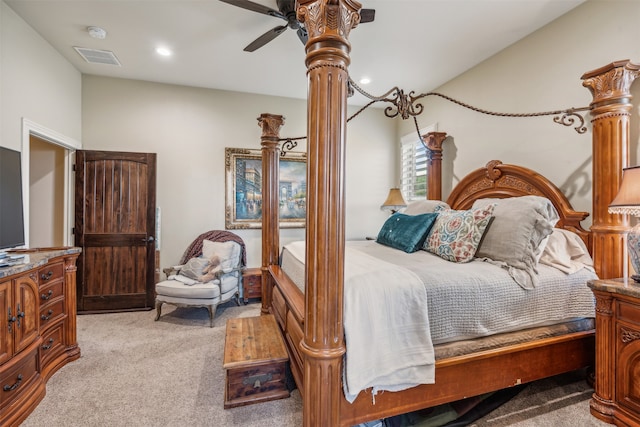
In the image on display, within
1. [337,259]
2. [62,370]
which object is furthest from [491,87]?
[62,370]

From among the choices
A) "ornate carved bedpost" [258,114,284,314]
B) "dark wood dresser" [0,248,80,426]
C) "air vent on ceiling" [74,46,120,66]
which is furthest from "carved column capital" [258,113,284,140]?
"dark wood dresser" [0,248,80,426]

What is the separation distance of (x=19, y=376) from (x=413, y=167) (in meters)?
4.68

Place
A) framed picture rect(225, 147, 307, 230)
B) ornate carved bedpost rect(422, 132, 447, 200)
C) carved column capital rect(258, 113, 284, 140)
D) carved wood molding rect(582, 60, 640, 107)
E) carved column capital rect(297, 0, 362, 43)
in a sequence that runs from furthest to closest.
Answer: framed picture rect(225, 147, 307, 230) < ornate carved bedpost rect(422, 132, 447, 200) < carved column capital rect(258, 113, 284, 140) < carved wood molding rect(582, 60, 640, 107) < carved column capital rect(297, 0, 362, 43)

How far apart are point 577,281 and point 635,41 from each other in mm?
1739

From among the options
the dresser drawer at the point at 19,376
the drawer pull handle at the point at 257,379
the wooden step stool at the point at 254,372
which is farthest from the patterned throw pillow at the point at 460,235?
the dresser drawer at the point at 19,376

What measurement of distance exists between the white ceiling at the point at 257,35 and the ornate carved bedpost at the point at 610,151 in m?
0.94

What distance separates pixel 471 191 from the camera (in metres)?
3.35

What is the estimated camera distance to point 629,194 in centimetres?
168

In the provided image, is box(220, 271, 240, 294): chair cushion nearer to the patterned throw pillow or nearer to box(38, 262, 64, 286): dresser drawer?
box(38, 262, 64, 286): dresser drawer

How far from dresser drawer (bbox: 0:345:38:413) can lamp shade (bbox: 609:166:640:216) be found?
11.8ft

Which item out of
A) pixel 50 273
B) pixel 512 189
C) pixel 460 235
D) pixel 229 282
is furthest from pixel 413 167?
pixel 50 273

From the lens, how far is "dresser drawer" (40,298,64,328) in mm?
2238

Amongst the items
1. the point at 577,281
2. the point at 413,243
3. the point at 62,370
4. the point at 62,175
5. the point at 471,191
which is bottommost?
the point at 62,370

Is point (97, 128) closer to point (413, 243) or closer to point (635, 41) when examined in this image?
point (413, 243)
